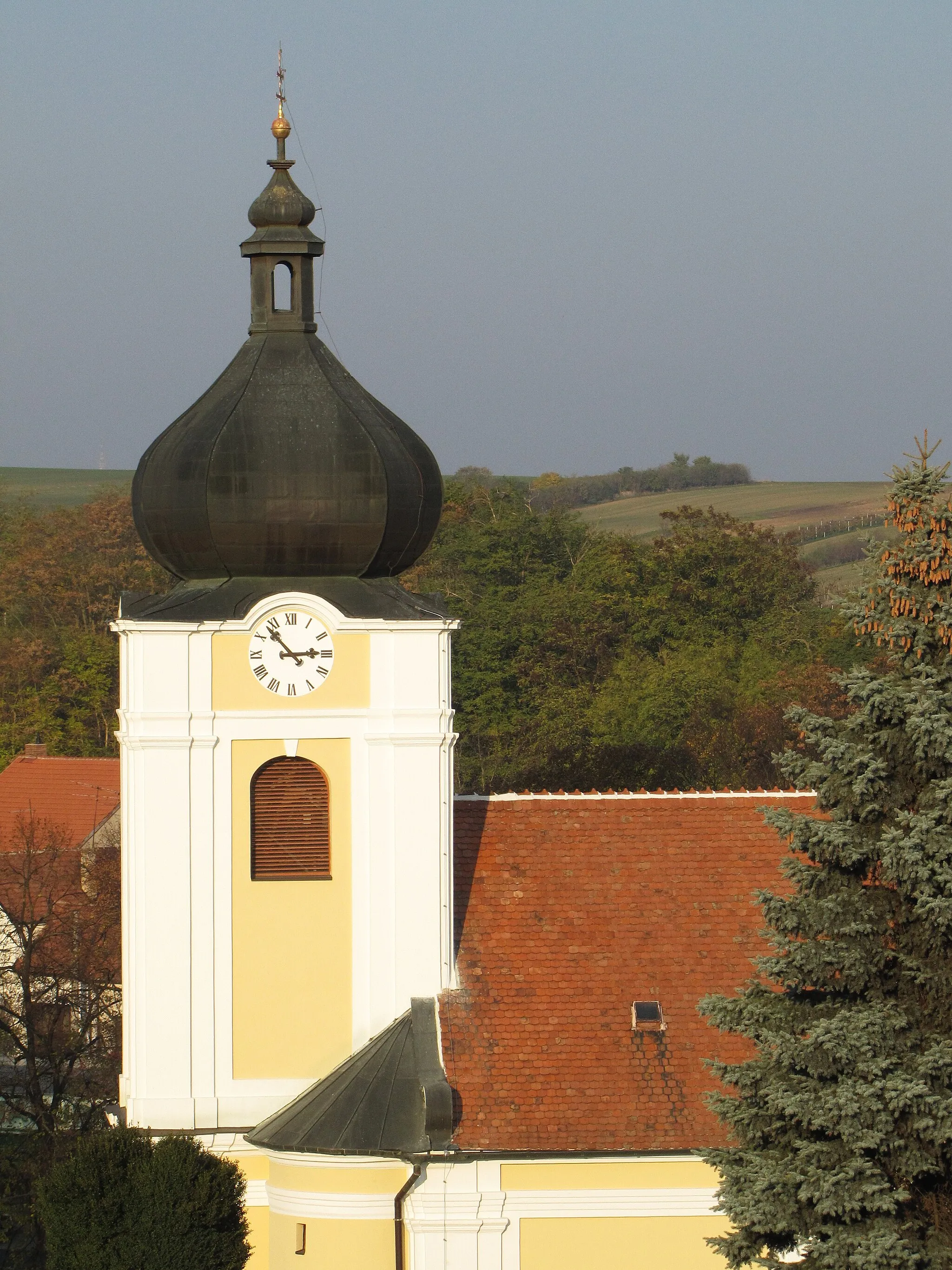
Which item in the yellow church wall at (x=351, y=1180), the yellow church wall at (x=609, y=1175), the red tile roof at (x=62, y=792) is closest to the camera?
the yellow church wall at (x=351, y=1180)

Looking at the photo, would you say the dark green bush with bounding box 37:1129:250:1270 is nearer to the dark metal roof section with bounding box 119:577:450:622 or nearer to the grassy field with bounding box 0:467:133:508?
the dark metal roof section with bounding box 119:577:450:622

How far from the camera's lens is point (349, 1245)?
2192 cm

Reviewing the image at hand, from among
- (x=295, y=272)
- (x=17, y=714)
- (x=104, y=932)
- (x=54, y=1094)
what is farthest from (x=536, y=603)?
(x=295, y=272)

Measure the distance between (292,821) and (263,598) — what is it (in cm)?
222

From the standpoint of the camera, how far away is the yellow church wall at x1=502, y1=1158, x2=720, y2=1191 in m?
22.3

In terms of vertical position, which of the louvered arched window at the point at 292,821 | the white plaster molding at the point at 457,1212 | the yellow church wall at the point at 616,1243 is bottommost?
the yellow church wall at the point at 616,1243

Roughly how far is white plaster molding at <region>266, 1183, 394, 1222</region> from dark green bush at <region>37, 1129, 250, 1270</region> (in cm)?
84

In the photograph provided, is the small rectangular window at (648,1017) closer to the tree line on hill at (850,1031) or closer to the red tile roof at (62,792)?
the tree line on hill at (850,1031)

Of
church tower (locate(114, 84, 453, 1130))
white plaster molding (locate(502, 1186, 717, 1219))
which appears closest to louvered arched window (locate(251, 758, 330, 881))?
church tower (locate(114, 84, 453, 1130))

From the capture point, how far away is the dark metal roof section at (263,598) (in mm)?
22844

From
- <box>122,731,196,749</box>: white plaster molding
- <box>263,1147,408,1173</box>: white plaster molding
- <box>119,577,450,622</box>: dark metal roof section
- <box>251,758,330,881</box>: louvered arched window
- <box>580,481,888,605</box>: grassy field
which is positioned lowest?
<box>263,1147,408,1173</box>: white plaster molding

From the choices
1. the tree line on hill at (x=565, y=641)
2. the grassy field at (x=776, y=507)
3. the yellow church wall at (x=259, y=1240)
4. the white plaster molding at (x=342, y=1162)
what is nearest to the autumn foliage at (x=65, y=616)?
the tree line on hill at (x=565, y=641)

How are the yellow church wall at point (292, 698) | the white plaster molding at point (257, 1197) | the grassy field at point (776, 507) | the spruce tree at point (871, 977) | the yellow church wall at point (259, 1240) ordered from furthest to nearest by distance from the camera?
1. the grassy field at point (776, 507)
2. the yellow church wall at point (292, 698)
3. the white plaster molding at point (257, 1197)
4. the yellow church wall at point (259, 1240)
5. the spruce tree at point (871, 977)

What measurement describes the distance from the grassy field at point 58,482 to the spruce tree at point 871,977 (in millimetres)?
87862
